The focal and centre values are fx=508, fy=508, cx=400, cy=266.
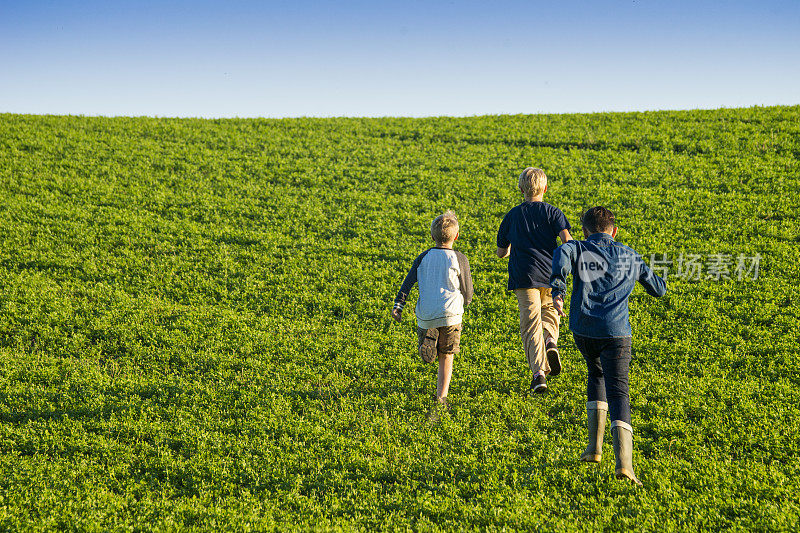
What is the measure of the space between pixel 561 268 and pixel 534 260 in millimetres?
1666

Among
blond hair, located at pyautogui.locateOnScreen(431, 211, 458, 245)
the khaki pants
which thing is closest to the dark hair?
the khaki pants

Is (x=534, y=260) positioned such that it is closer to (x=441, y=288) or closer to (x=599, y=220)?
(x=441, y=288)

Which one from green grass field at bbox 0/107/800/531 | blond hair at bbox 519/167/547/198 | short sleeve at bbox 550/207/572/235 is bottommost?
green grass field at bbox 0/107/800/531

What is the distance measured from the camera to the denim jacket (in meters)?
5.46

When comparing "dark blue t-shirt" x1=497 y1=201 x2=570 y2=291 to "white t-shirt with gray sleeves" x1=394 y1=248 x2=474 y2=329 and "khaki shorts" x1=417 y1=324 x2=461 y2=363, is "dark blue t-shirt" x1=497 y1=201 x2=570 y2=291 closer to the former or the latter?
"white t-shirt with gray sleeves" x1=394 y1=248 x2=474 y2=329

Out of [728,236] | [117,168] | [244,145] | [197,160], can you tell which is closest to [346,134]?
[244,145]

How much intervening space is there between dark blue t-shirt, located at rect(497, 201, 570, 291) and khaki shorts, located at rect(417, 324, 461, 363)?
45.0 inches

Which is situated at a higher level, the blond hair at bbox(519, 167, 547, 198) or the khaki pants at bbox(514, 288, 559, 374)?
the blond hair at bbox(519, 167, 547, 198)

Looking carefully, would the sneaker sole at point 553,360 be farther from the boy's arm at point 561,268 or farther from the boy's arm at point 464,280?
the boy's arm at point 561,268

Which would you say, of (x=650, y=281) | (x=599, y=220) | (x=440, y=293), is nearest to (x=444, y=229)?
(x=440, y=293)

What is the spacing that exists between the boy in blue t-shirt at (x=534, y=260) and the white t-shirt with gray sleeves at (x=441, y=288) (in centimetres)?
79

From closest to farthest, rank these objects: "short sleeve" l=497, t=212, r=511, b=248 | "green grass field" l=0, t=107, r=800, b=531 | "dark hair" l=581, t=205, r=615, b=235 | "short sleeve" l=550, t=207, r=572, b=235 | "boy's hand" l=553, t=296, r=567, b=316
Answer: "boy's hand" l=553, t=296, r=567, b=316 → "dark hair" l=581, t=205, r=615, b=235 → "green grass field" l=0, t=107, r=800, b=531 → "short sleeve" l=550, t=207, r=572, b=235 → "short sleeve" l=497, t=212, r=511, b=248

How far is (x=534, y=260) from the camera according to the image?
23.5 feet

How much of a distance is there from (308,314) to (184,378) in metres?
3.21
